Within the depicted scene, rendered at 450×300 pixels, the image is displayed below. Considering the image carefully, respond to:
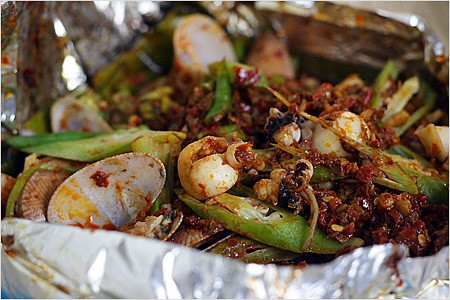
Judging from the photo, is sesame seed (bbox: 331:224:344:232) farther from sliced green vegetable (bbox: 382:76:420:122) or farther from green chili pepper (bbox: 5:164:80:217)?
green chili pepper (bbox: 5:164:80:217)

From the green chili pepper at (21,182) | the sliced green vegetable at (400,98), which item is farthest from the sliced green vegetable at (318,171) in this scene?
the green chili pepper at (21,182)

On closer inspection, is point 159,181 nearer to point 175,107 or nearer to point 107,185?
point 107,185

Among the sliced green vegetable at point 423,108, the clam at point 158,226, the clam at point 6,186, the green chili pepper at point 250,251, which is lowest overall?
the clam at point 6,186

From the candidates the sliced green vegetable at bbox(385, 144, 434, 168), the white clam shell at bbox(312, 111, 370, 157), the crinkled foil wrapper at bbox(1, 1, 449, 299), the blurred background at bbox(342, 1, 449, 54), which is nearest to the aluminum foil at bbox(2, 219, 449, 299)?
the crinkled foil wrapper at bbox(1, 1, 449, 299)

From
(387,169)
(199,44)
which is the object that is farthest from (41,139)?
(387,169)

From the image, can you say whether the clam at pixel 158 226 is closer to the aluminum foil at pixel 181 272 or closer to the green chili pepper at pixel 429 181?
the aluminum foil at pixel 181 272

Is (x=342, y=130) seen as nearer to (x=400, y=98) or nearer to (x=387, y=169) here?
(x=387, y=169)

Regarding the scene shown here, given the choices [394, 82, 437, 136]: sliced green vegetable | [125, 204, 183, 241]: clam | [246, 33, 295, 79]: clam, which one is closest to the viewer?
[125, 204, 183, 241]: clam
